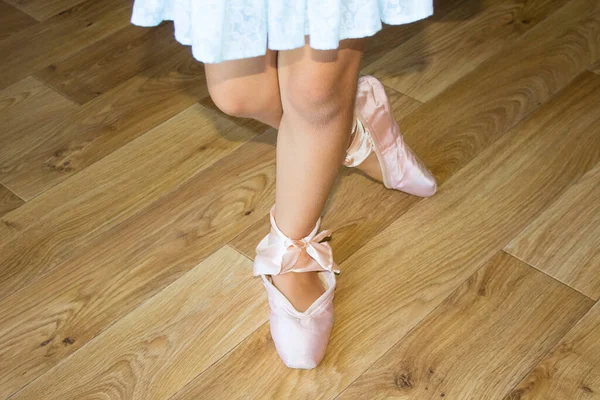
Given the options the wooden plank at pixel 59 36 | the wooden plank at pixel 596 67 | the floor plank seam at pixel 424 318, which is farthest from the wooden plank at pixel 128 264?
the wooden plank at pixel 596 67

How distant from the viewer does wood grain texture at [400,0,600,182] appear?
1541mm

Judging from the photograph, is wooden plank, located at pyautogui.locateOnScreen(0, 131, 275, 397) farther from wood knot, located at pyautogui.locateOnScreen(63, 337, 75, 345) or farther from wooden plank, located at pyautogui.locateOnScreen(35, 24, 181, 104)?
wooden plank, located at pyautogui.locateOnScreen(35, 24, 181, 104)

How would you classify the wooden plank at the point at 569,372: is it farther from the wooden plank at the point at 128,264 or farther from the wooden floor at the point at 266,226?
the wooden plank at the point at 128,264

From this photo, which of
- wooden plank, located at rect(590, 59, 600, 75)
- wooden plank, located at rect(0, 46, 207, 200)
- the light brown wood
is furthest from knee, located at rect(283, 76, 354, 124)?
wooden plank, located at rect(590, 59, 600, 75)

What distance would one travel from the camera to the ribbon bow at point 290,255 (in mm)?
1164

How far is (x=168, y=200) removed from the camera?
144cm

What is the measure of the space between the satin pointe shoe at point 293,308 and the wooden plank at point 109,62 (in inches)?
28.3

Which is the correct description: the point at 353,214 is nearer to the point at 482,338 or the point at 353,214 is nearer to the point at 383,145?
the point at 383,145

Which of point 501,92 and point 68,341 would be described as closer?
point 68,341

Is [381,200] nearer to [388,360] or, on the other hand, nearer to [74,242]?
[388,360]

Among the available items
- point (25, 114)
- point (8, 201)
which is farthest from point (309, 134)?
point (25, 114)

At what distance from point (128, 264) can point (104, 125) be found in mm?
409

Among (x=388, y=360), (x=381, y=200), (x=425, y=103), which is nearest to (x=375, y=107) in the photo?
(x=381, y=200)

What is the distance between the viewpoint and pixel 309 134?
1.04 metres
